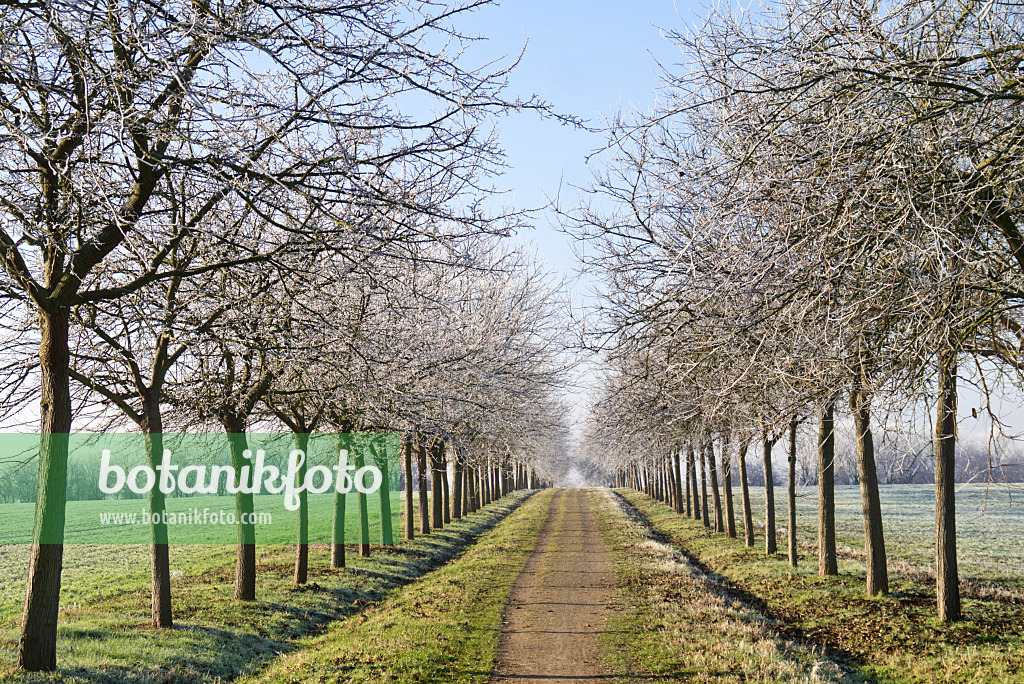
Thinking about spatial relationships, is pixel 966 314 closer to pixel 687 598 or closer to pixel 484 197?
pixel 484 197

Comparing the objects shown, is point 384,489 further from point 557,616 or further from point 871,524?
point 871,524

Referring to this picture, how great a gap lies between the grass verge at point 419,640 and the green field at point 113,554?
5696 millimetres

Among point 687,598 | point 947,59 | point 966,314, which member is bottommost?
point 687,598

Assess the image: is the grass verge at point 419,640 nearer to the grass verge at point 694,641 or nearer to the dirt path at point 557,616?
the dirt path at point 557,616

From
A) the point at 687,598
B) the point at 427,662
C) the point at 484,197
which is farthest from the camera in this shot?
the point at 687,598

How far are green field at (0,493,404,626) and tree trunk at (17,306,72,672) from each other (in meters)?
5.21

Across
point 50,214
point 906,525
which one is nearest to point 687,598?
point 50,214

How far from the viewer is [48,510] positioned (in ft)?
27.3

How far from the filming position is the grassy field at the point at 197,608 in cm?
970

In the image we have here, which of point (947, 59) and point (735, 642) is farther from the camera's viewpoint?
point (735, 642)

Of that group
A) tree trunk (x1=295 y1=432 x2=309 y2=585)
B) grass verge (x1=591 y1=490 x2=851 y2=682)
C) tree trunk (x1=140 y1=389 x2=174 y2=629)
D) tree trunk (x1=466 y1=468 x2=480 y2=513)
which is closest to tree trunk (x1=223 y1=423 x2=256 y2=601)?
tree trunk (x1=295 y1=432 x2=309 y2=585)

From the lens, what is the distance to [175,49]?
5.53 metres

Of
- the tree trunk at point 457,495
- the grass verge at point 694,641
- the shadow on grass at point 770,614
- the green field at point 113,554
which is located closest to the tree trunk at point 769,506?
the shadow on grass at point 770,614

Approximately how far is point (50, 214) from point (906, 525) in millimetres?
42258
